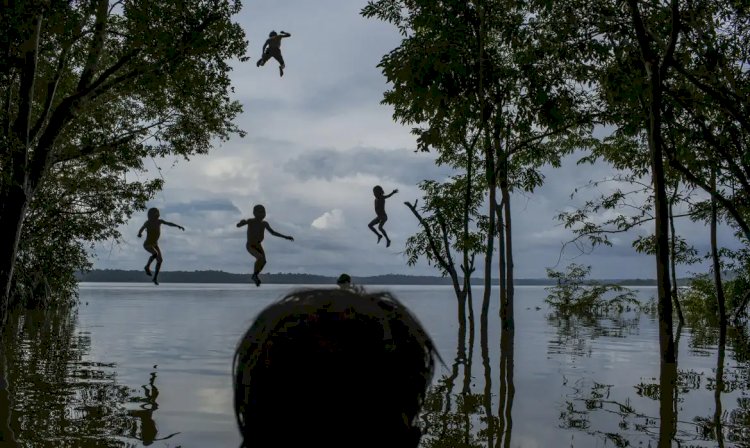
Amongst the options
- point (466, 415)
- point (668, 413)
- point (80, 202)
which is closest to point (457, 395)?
point (466, 415)

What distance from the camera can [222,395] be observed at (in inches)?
520

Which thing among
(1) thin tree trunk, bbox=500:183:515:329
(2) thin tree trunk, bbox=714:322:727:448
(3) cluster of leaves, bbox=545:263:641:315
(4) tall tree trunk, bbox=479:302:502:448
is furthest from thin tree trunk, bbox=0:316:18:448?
(3) cluster of leaves, bbox=545:263:641:315

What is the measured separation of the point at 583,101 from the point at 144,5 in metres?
15.1

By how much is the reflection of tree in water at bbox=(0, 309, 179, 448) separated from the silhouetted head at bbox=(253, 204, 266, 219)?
19.1 feet

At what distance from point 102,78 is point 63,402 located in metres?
10.9

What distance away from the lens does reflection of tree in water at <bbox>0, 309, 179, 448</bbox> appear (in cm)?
886

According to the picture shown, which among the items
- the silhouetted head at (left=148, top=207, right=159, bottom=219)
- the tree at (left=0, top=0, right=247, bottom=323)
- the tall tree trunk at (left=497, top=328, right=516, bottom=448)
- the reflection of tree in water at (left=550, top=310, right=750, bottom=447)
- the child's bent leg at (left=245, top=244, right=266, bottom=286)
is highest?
the tree at (left=0, top=0, right=247, bottom=323)

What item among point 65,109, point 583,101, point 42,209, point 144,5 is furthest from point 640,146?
point 42,209

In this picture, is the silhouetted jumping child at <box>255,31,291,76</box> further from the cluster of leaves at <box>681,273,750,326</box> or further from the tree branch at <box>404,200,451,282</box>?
the cluster of leaves at <box>681,273,750,326</box>

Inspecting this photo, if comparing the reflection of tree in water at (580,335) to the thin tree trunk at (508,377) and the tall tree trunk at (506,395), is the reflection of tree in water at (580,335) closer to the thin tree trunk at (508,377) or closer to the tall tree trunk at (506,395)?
the thin tree trunk at (508,377)

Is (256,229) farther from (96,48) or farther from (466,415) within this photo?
(466,415)

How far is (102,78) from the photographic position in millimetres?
19125

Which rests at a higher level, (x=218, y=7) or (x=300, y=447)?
(x=218, y=7)

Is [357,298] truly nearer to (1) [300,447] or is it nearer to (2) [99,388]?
(1) [300,447]
